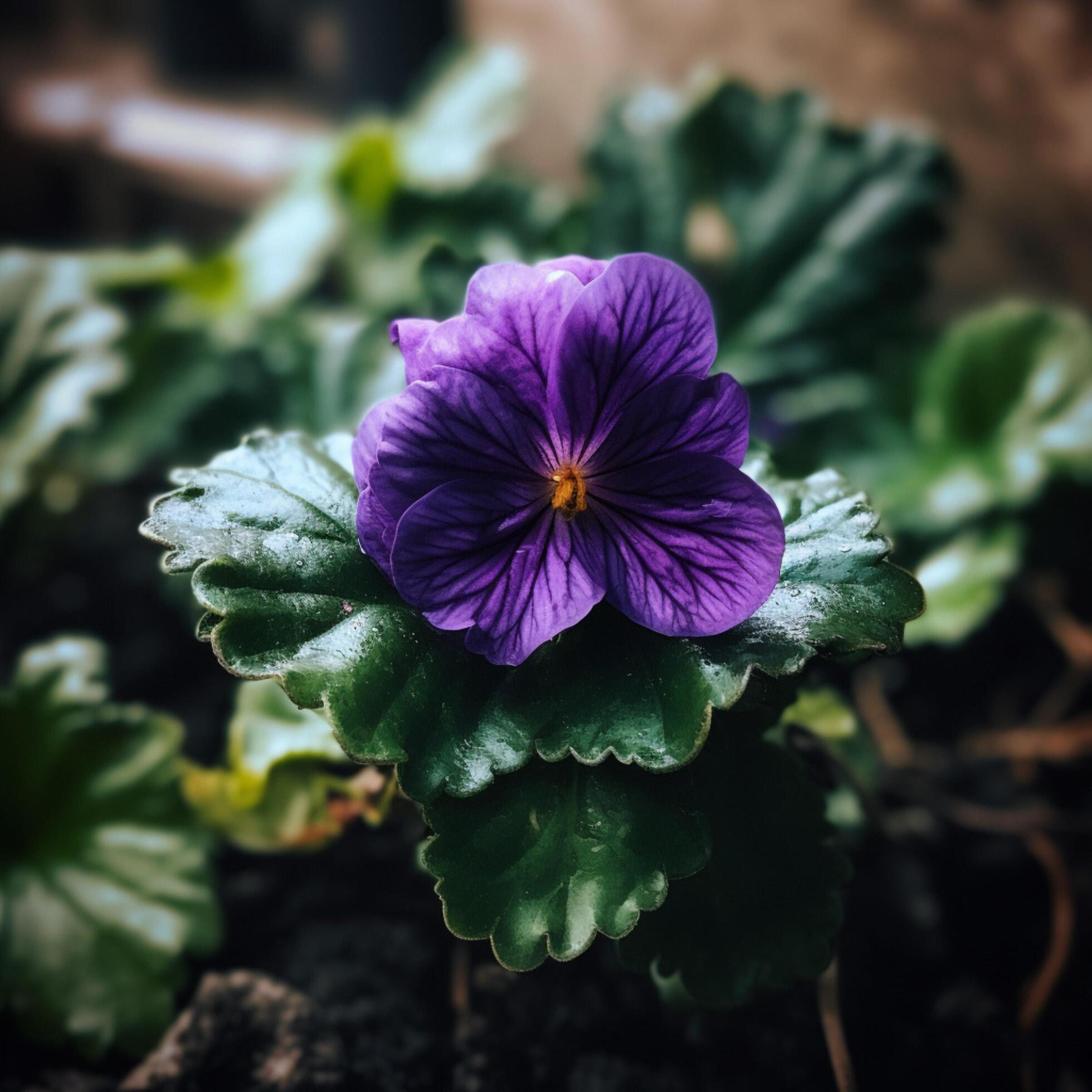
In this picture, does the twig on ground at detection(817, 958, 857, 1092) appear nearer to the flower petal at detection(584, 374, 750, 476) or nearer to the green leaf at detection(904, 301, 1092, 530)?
the flower petal at detection(584, 374, 750, 476)

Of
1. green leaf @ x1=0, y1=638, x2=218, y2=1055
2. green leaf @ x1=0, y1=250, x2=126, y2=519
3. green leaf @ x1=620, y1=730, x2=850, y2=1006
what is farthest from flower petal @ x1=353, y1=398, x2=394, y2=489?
green leaf @ x1=0, y1=250, x2=126, y2=519

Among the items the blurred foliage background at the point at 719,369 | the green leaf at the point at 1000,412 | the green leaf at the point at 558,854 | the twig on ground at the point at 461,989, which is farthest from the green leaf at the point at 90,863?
the green leaf at the point at 1000,412

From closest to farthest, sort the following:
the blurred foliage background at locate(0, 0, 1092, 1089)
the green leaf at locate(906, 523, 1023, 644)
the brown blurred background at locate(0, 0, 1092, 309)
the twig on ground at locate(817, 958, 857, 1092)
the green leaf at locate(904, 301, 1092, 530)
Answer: the twig on ground at locate(817, 958, 857, 1092) < the blurred foliage background at locate(0, 0, 1092, 1089) < the green leaf at locate(906, 523, 1023, 644) < the green leaf at locate(904, 301, 1092, 530) < the brown blurred background at locate(0, 0, 1092, 309)

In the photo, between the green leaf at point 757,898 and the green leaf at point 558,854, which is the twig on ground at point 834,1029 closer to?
the green leaf at point 757,898

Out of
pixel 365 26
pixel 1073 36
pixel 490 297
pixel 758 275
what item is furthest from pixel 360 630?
pixel 365 26

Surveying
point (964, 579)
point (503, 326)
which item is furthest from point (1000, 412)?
point (503, 326)

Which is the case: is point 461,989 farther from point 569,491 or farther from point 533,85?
point 533,85
